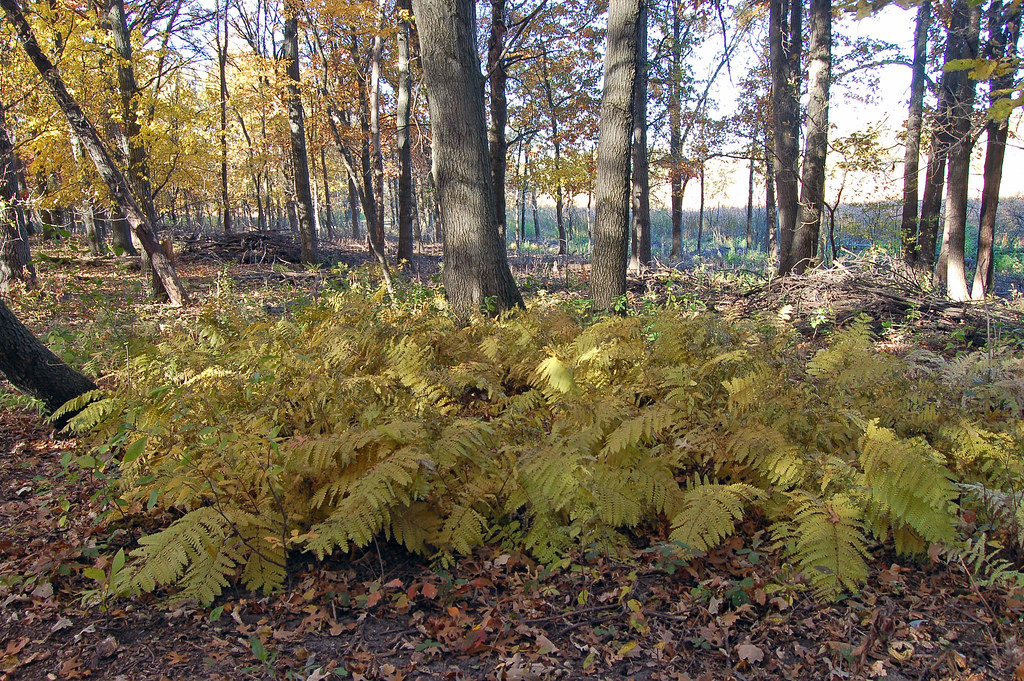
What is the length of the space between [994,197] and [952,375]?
8.86 m

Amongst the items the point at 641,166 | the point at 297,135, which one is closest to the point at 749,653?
the point at 641,166

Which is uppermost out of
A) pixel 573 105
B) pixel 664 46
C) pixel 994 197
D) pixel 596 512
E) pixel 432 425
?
pixel 664 46

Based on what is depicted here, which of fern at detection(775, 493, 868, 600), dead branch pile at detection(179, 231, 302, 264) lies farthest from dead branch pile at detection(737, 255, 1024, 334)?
dead branch pile at detection(179, 231, 302, 264)

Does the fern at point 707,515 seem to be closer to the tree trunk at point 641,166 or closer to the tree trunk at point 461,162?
the tree trunk at point 461,162

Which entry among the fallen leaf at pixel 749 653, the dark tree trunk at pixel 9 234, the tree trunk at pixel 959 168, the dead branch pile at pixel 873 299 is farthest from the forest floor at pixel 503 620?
the tree trunk at pixel 959 168

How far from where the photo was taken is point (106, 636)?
2.49 meters

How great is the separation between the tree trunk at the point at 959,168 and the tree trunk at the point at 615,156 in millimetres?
6466

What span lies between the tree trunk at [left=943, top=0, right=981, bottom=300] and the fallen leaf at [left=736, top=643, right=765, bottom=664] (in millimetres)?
9748

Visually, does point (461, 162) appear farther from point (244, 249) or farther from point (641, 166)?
point (244, 249)

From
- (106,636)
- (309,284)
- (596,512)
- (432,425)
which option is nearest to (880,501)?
(596,512)

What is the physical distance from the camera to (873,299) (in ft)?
25.7

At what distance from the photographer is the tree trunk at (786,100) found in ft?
34.3

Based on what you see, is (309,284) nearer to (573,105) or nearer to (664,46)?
(573,105)

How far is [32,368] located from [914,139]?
49.4ft
